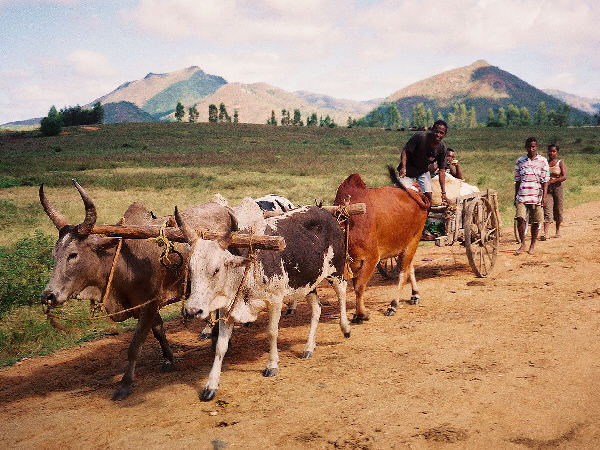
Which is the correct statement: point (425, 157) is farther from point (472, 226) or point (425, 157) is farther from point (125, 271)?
point (125, 271)

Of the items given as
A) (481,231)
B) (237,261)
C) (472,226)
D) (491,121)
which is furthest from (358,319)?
(491,121)

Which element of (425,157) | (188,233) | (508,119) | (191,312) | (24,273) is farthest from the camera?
(508,119)

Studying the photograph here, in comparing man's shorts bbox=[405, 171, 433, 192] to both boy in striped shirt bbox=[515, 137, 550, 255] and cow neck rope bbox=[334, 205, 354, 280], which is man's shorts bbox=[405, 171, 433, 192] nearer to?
cow neck rope bbox=[334, 205, 354, 280]

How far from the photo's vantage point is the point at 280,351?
654 cm

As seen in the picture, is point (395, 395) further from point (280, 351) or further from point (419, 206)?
point (419, 206)

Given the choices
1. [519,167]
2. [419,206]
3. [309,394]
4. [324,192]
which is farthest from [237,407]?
[324,192]

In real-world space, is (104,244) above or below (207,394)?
above

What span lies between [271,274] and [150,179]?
2440 centimetres

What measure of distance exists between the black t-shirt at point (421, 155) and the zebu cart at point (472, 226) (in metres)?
0.75

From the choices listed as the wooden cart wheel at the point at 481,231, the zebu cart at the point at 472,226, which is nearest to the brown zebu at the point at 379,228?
the zebu cart at the point at 472,226

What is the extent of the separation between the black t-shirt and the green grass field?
6143mm

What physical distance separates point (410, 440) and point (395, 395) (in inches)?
33.0

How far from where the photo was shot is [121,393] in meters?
5.29

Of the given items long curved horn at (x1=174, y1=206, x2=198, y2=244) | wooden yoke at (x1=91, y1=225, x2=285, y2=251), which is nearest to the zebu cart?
wooden yoke at (x1=91, y1=225, x2=285, y2=251)
